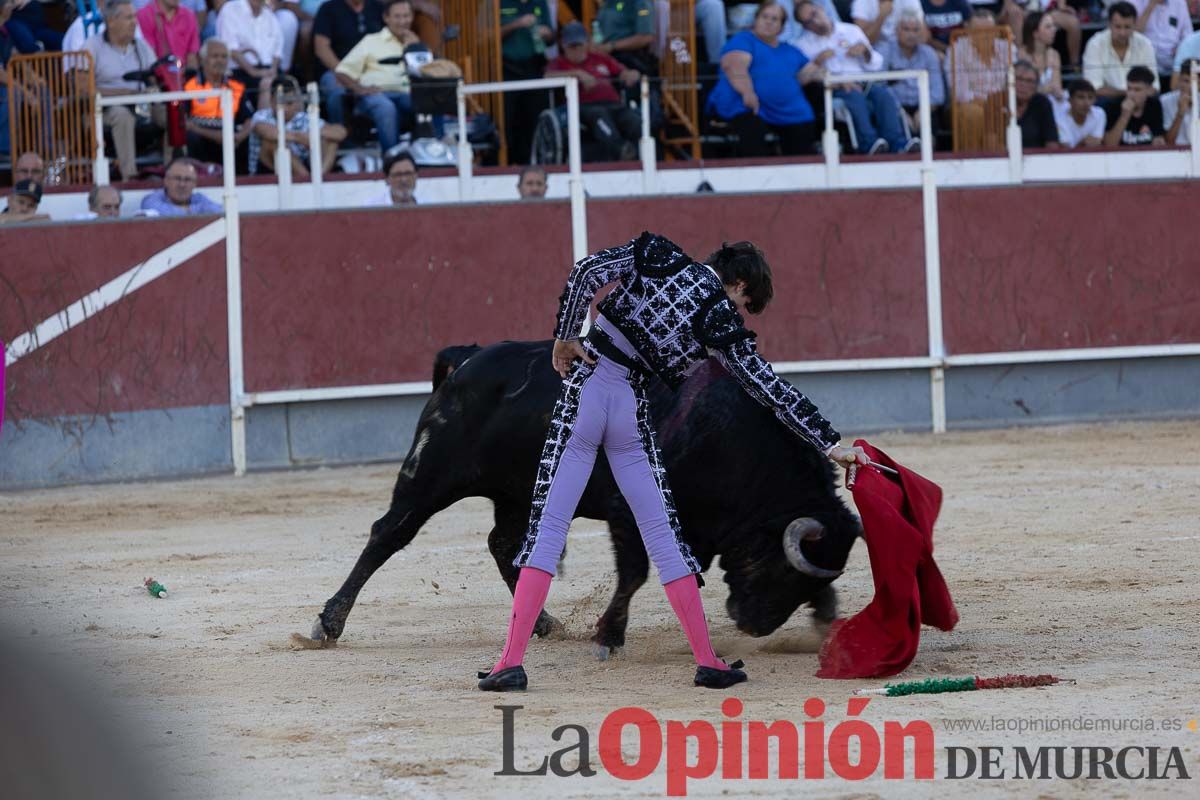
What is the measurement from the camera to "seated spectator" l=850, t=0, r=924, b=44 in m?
12.7

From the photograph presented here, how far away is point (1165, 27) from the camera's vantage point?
44.5ft

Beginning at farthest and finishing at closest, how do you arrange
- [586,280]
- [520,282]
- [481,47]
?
[481,47] < [520,282] < [586,280]

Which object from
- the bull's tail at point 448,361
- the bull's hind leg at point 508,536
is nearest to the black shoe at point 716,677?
the bull's hind leg at point 508,536

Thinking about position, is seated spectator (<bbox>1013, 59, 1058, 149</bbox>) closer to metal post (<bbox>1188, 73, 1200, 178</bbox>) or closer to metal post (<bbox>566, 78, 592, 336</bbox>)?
metal post (<bbox>1188, 73, 1200, 178</bbox>)

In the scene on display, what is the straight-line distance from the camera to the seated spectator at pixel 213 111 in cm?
1098

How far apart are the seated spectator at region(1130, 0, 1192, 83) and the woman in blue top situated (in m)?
3.15

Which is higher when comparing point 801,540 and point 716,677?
point 801,540

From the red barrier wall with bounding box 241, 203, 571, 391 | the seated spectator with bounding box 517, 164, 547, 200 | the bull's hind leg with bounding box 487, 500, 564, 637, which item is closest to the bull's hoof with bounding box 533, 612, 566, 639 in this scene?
the bull's hind leg with bounding box 487, 500, 564, 637

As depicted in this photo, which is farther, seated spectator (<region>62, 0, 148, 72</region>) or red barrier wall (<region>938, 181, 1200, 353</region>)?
red barrier wall (<region>938, 181, 1200, 353</region>)

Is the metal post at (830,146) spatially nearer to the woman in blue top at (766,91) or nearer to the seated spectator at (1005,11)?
the woman in blue top at (766,91)

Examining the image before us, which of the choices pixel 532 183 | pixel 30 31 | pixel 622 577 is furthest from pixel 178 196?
pixel 622 577

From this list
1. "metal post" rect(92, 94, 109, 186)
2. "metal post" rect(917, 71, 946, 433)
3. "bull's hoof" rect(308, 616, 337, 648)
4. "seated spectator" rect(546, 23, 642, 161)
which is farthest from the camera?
"seated spectator" rect(546, 23, 642, 161)

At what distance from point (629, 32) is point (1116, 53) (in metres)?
3.75

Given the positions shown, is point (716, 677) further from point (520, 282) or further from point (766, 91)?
point (766, 91)
